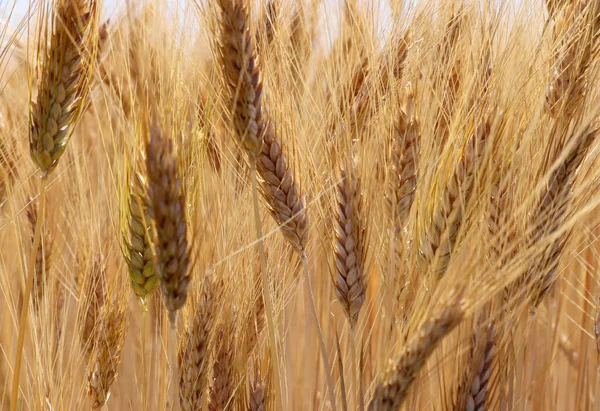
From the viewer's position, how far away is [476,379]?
0.91 m

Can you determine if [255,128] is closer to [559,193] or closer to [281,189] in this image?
[281,189]

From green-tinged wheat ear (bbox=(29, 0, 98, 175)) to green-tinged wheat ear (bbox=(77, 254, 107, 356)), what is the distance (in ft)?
0.95

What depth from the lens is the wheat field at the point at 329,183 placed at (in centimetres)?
84

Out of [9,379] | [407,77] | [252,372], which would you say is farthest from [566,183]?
[9,379]

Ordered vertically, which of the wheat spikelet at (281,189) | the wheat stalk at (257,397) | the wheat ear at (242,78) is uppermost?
the wheat ear at (242,78)

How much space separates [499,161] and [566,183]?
0.45 ft

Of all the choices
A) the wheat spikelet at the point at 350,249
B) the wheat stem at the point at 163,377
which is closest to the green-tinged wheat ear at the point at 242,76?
the wheat spikelet at the point at 350,249

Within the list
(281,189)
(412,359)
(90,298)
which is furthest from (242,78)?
(90,298)

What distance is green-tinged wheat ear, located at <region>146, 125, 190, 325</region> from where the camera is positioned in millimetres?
767

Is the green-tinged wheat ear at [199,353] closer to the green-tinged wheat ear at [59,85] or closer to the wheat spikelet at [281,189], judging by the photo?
the wheat spikelet at [281,189]

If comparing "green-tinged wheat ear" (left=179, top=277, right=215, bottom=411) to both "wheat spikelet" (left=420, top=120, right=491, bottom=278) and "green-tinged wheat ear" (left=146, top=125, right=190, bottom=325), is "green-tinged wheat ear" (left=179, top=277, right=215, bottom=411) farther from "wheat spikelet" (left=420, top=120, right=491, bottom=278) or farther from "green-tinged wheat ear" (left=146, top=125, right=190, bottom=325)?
"wheat spikelet" (left=420, top=120, right=491, bottom=278)

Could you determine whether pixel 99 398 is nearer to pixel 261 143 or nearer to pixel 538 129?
pixel 261 143

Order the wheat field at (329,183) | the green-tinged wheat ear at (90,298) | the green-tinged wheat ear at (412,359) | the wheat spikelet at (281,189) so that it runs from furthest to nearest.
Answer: the green-tinged wheat ear at (90,298)
the wheat spikelet at (281,189)
the wheat field at (329,183)
the green-tinged wheat ear at (412,359)

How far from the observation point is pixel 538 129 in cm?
108
